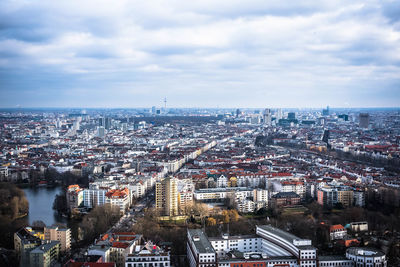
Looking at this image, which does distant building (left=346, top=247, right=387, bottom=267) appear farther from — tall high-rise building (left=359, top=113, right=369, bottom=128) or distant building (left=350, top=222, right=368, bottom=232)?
tall high-rise building (left=359, top=113, right=369, bottom=128)

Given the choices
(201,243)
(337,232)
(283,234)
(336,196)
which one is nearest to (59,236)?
(201,243)

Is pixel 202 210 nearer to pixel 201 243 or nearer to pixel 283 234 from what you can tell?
pixel 283 234

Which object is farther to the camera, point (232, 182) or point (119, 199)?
point (232, 182)

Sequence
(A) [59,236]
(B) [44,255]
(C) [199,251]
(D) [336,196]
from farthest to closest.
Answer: (D) [336,196] < (A) [59,236] < (B) [44,255] < (C) [199,251]

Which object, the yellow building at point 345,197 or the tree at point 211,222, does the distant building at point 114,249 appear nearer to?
the tree at point 211,222

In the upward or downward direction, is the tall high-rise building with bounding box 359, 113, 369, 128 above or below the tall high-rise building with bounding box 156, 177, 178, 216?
above

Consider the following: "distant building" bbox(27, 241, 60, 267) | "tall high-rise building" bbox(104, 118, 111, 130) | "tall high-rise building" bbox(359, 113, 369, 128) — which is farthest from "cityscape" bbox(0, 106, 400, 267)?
"tall high-rise building" bbox(104, 118, 111, 130)

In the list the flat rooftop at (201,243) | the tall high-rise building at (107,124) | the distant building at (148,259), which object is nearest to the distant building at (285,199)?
the flat rooftop at (201,243)

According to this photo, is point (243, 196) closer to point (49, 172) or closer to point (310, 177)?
point (310, 177)
